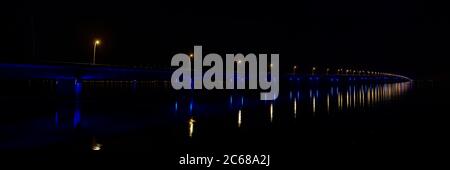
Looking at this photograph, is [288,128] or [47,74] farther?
[47,74]

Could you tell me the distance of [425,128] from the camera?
2136cm

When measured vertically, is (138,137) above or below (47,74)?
below

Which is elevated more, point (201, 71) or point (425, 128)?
point (201, 71)

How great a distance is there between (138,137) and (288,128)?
711 cm

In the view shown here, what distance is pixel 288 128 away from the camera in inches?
826
